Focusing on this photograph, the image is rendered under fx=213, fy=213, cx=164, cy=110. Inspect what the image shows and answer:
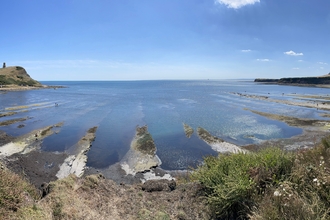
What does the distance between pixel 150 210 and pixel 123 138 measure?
67.1ft

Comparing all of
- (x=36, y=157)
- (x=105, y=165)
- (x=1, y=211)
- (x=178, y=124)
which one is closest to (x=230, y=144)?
(x=178, y=124)

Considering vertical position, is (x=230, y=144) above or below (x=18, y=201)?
below

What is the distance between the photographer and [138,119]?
40.2m

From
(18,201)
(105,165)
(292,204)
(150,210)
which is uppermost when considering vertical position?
(292,204)

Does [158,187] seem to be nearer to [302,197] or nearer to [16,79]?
[302,197]

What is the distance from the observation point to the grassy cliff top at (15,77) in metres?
117

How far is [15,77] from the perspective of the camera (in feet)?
425

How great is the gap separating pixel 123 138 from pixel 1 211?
2251cm

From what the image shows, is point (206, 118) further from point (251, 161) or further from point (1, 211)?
point (1, 211)

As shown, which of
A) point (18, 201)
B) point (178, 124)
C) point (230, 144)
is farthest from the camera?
point (178, 124)

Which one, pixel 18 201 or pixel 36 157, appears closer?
pixel 18 201

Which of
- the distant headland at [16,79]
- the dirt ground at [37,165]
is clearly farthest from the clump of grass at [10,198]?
the distant headland at [16,79]

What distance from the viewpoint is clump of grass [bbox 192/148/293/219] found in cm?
711

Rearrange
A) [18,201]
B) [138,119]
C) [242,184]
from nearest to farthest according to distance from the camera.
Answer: [18,201], [242,184], [138,119]
